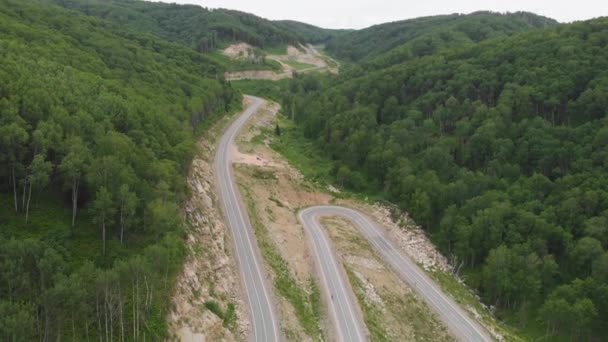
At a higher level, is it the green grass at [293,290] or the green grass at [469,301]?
the green grass at [293,290]

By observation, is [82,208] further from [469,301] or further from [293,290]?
[469,301]

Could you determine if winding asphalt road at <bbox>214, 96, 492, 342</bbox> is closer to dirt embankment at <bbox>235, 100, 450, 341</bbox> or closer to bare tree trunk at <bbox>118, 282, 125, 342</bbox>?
dirt embankment at <bbox>235, 100, 450, 341</bbox>

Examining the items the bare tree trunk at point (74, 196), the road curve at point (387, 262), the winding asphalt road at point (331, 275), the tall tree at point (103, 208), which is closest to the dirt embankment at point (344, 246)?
the winding asphalt road at point (331, 275)

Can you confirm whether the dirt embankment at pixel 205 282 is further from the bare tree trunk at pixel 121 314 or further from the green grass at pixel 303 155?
the green grass at pixel 303 155

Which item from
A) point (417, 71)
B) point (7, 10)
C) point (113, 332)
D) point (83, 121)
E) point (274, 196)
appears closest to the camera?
point (113, 332)

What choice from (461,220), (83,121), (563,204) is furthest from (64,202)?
(563,204)

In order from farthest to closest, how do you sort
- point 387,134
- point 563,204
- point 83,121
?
1. point 387,134
2. point 563,204
3. point 83,121

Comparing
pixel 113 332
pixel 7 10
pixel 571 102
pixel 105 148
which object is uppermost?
pixel 7 10

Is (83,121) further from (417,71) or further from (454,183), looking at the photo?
(417,71)
